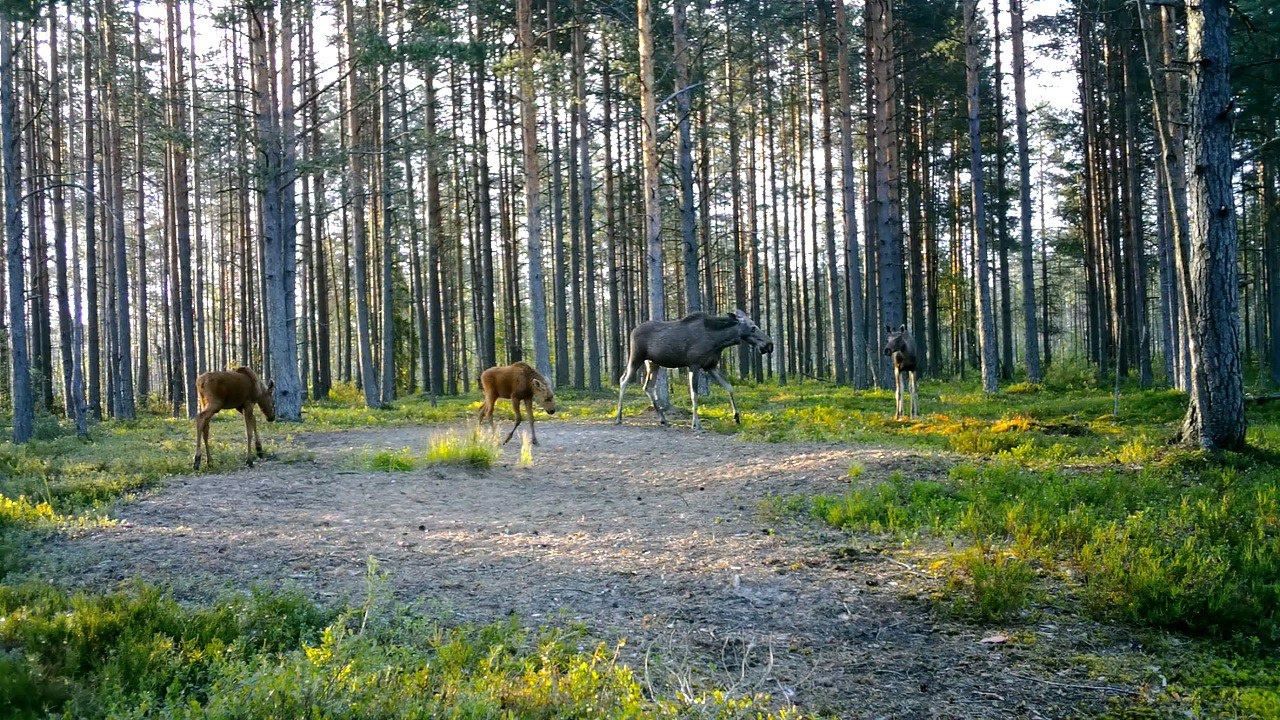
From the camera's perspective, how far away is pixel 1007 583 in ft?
16.4

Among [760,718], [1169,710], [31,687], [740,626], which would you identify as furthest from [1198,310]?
[31,687]

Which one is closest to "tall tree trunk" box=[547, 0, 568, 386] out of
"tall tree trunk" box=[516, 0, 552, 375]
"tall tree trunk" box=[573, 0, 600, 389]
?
"tall tree trunk" box=[573, 0, 600, 389]

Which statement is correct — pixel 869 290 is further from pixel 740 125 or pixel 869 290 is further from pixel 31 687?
pixel 31 687

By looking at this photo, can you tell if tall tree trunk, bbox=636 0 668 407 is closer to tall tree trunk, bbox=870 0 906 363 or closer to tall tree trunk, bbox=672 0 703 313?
tall tree trunk, bbox=672 0 703 313

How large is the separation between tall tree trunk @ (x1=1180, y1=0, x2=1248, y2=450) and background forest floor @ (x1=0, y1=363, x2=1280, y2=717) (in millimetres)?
604

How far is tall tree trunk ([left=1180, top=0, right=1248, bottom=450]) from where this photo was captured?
28.7 feet

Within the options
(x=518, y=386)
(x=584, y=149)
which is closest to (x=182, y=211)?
(x=584, y=149)

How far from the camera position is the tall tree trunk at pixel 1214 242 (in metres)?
8.75

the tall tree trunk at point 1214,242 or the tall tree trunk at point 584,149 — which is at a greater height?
the tall tree trunk at point 584,149

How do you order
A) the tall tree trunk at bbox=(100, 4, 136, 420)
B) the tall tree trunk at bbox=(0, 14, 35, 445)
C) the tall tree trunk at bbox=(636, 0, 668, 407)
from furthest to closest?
the tall tree trunk at bbox=(100, 4, 136, 420) → the tall tree trunk at bbox=(636, 0, 668, 407) → the tall tree trunk at bbox=(0, 14, 35, 445)

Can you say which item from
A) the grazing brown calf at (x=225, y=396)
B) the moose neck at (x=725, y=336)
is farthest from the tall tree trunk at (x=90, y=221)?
the moose neck at (x=725, y=336)

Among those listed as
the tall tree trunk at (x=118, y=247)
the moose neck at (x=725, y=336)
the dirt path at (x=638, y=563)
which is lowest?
the dirt path at (x=638, y=563)

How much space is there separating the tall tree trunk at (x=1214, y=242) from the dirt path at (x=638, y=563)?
333cm

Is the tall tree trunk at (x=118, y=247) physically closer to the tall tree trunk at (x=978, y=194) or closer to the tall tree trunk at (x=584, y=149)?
the tall tree trunk at (x=584, y=149)
